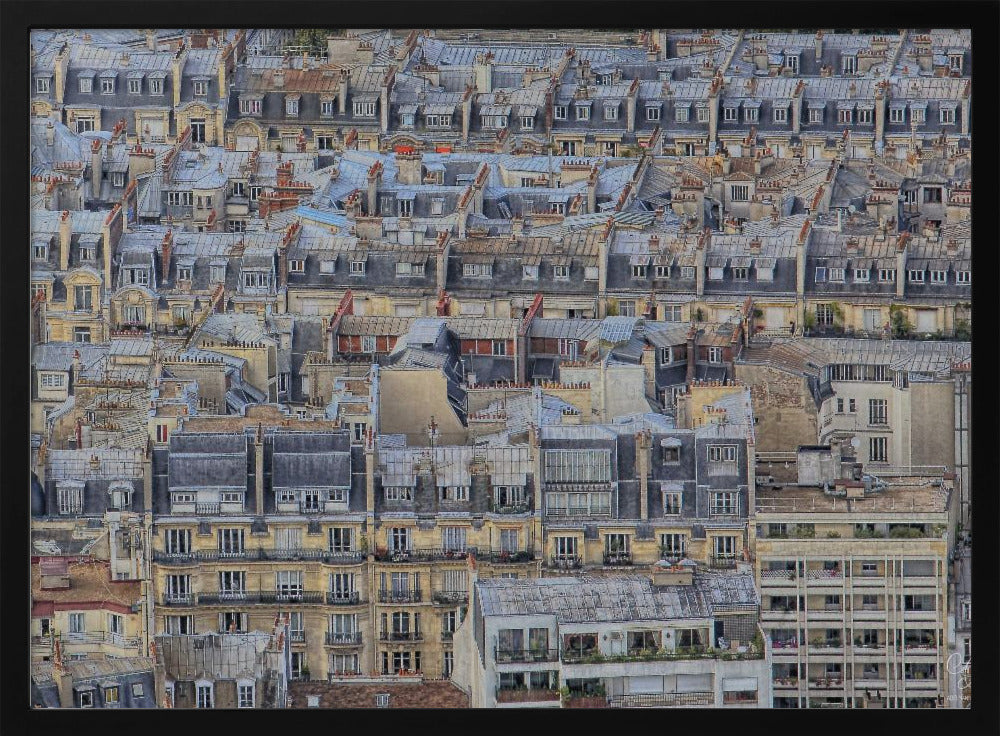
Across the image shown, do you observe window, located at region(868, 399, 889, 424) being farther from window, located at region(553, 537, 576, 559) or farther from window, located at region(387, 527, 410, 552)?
window, located at region(387, 527, 410, 552)

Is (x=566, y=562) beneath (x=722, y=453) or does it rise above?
beneath

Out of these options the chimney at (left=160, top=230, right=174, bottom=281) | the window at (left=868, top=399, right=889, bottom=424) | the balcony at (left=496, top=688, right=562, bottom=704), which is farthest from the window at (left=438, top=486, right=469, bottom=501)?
the chimney at (left=160, top=230, right=174, bottom=281)

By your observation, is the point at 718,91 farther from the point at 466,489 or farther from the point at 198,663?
the point at 198,663

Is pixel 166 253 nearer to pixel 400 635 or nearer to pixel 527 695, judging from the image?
pixel 400 635

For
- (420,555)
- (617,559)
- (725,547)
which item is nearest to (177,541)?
(420,555)

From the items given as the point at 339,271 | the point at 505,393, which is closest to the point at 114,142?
the point at 339,271

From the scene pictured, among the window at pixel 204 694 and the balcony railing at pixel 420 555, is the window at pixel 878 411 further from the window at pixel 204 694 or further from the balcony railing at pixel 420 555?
the window at pixel 204 694
